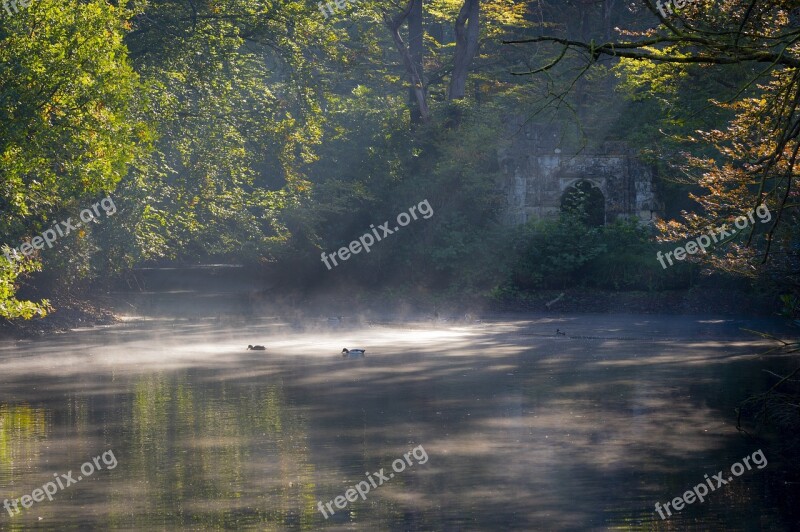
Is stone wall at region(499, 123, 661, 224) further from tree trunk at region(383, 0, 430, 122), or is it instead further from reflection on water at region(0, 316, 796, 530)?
reflection on water at region(0, 316, 796, 530)

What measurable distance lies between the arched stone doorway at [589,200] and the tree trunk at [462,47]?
21.5 feet

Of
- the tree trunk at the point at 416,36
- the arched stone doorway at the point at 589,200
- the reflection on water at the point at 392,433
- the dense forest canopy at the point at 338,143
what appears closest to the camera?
the reflection on water at the point at 392,433

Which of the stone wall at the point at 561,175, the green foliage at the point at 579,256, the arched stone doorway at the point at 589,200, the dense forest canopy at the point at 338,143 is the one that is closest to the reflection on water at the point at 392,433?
the dense forest canopy at the point at 338,143

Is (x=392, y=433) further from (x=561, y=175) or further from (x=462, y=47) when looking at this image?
(x=462, y=47)

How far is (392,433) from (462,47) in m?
29.5

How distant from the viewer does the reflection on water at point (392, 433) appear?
10406mm

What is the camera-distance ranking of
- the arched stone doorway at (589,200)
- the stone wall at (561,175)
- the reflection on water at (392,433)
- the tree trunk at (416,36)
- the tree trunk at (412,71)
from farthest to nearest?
the tree trunk at (416,36), the tree trunk at (412,71), the arched stone doorway at (589,200), the stone wall at (561,175), the reflection on water at (392,433)

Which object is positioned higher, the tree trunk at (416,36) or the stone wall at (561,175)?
the tree trunk at (416,36)

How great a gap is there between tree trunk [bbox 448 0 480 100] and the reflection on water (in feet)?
60.2

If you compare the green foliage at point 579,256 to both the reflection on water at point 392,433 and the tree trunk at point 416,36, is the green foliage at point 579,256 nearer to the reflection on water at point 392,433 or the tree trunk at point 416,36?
the reflection on water at point 392,433

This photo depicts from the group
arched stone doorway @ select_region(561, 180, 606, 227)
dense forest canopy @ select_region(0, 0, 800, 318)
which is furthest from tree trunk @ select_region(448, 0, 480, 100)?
arched stone doorway @ select_region(561, 180, 606, 227)

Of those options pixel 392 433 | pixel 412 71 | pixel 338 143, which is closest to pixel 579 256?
pixel 412 71

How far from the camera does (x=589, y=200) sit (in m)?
37.7

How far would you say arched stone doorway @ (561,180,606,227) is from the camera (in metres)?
37.4
